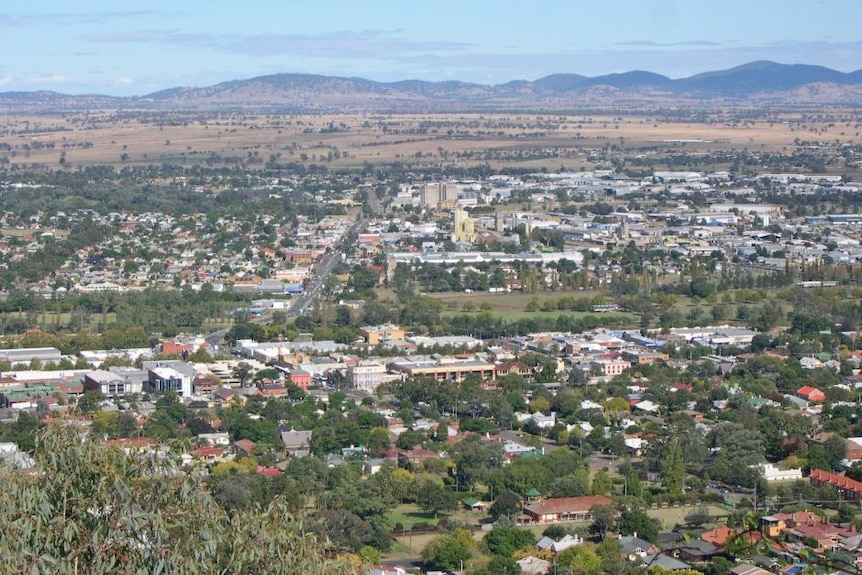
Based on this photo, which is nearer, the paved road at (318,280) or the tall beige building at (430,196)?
the paved road at (318,280)

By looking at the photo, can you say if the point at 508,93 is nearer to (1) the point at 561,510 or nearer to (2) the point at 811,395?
(2) the point at 811,395

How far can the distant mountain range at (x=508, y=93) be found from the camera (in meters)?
148

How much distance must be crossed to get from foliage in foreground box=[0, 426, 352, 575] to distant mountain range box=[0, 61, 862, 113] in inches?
5207

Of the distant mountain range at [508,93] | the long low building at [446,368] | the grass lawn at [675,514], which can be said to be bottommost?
the distant mountain range at [508,93]

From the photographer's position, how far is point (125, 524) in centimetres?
588

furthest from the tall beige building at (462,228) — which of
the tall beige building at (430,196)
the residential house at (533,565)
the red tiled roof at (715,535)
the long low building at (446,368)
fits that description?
the residential house at (533,565)

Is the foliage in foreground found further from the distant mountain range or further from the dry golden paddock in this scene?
the distant mountain range

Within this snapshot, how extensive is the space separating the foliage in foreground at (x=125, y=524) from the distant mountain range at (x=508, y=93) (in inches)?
5207

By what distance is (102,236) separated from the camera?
138ft

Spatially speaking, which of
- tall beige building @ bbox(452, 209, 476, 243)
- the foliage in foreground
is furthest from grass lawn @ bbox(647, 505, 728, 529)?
tall beige building @ bbox(452, 209, 476, 243)

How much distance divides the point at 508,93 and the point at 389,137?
9194cm

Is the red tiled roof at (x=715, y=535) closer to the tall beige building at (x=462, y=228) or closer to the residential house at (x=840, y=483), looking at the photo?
the residential house at (x=840, y=483)

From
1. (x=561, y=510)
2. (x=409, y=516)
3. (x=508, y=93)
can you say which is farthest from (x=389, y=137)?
(x=508, y=93)

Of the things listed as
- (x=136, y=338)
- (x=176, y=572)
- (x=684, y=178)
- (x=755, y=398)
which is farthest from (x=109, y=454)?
(x=684, y=178)
